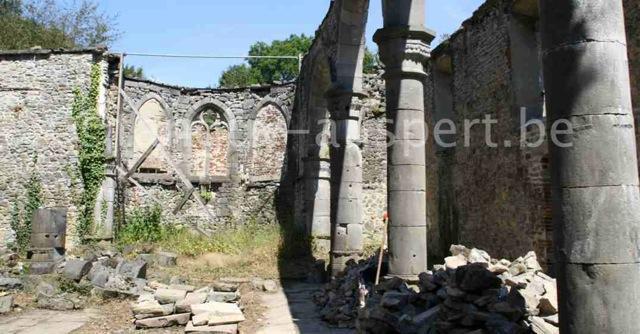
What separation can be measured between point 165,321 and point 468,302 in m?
4.35

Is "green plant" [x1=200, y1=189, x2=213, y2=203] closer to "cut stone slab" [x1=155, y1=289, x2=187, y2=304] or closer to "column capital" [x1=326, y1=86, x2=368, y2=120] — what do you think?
"column capital" [x1=326, y1=86, x2=368, y2=120]

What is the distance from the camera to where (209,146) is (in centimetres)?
1941

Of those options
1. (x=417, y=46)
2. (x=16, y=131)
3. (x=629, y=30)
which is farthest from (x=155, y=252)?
(x=629, y=30)

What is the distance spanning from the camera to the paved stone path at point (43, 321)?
6957mm

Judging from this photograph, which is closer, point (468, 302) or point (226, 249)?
point (468, 302)

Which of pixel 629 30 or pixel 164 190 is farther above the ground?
pixel 629 30

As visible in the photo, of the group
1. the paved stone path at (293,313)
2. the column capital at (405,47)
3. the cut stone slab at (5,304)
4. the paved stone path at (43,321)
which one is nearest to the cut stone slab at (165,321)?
the paved stone path at (43,321)

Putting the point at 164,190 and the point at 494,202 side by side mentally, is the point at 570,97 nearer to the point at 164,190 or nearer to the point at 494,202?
the point at 494,202

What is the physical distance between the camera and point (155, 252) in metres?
13.5

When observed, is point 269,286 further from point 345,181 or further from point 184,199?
point 184,199

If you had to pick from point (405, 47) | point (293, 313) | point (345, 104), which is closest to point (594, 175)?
point (405, 47)

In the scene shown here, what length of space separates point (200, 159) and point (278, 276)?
921 centimetres

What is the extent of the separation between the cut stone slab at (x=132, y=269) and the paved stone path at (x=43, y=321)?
1.82 metres

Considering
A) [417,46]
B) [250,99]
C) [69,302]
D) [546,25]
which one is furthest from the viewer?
[250,99]
